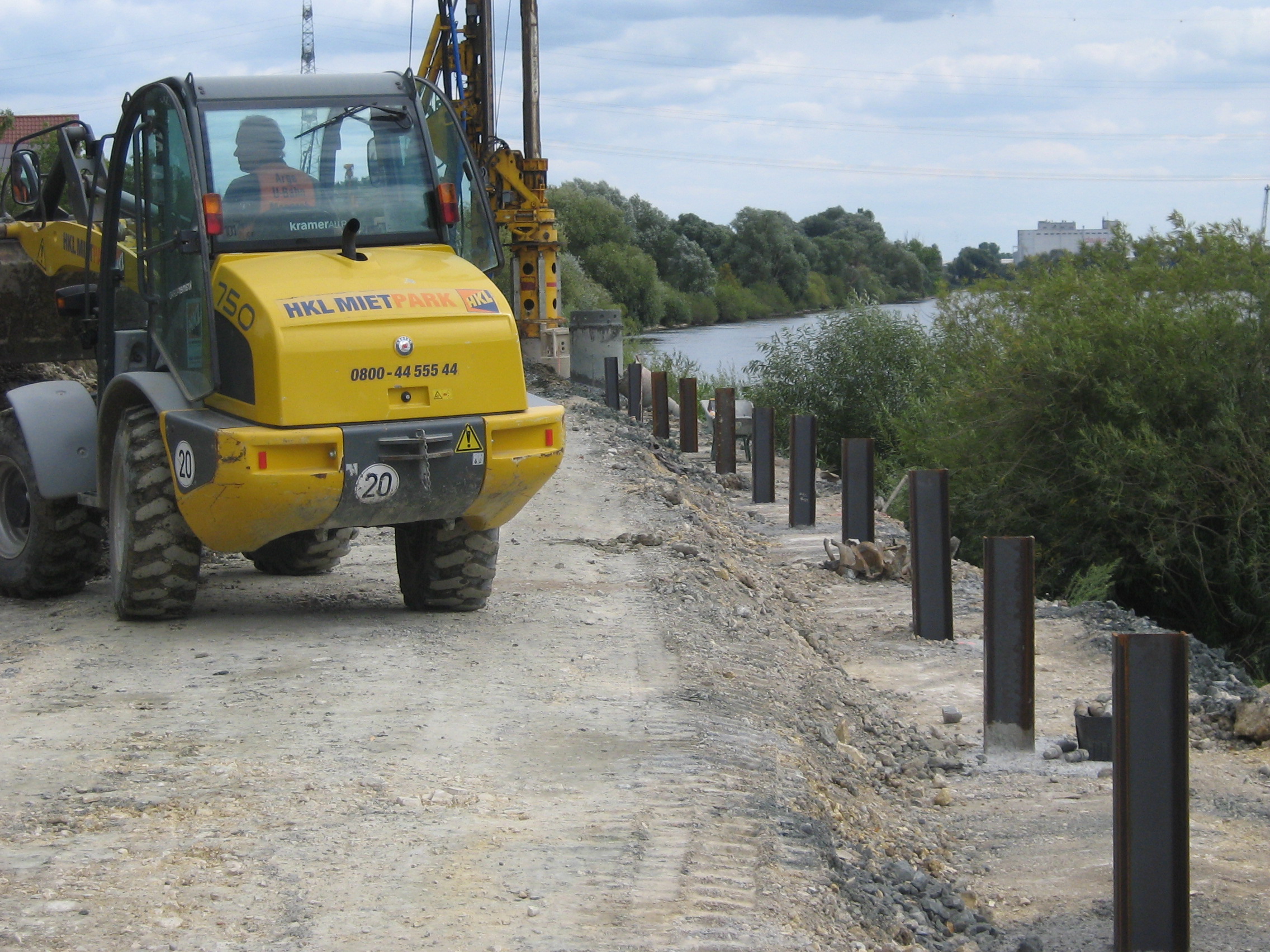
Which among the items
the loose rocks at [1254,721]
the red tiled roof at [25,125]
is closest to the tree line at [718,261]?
the red tiled roof at [25,125]

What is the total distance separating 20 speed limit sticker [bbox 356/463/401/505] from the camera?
689 cm

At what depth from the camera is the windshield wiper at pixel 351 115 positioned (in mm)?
7395

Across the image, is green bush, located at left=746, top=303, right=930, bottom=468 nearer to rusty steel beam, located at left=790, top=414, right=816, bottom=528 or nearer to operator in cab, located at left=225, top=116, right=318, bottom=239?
rusty steel beam, located at left=790, top=414, right=816, bottom=528

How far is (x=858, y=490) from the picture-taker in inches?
462

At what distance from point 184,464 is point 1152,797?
15.6ft

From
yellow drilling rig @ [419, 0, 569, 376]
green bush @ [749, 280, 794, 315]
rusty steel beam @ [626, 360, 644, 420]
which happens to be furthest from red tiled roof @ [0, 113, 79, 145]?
green bush @ [749, 280, 794, 315]

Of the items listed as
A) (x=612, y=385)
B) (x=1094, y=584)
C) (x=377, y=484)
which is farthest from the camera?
(x=612, y=385)

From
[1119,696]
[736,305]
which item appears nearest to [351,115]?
[1119,696]

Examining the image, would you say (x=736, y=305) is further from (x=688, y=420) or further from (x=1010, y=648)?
(x=1010, y=648)

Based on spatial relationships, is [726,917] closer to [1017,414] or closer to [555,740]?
[555,740]

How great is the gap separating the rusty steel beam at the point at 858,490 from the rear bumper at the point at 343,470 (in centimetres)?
468

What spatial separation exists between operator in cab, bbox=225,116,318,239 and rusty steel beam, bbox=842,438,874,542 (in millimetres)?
5560

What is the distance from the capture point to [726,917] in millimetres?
3910

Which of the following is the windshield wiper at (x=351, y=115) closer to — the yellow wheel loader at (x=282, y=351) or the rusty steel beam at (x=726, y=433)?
the yellow wheel loader at (x=282, y=351)
